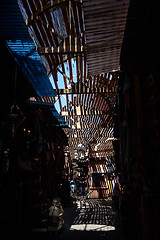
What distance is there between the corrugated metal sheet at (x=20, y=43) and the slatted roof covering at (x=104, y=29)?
87cm

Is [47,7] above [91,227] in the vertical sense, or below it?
above

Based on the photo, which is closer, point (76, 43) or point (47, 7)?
point (47, 7)

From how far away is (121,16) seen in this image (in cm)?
237

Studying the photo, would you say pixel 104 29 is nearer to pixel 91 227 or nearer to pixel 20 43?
pixel 20 43

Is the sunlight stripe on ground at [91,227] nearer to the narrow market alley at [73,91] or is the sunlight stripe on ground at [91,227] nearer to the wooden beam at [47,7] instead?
the narrow market alley at [73,91]

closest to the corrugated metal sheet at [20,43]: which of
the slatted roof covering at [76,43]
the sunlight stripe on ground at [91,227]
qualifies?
the slatted roof covering at [76,43]

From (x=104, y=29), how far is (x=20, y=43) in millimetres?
1270

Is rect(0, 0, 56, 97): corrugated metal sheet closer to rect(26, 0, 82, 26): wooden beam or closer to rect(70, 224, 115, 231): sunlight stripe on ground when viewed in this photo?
rect(26, 0, 82, 26): wooden beam

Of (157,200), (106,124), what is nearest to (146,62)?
(157,200)

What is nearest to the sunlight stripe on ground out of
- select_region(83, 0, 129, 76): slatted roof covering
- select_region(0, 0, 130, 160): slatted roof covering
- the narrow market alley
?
the narrow market alley

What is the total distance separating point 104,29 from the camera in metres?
2.53

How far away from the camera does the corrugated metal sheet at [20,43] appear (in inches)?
94.7

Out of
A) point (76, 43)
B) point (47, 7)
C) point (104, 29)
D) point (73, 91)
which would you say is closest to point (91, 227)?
point (73, 91)

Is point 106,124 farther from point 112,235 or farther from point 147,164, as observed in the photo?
point 147,164
